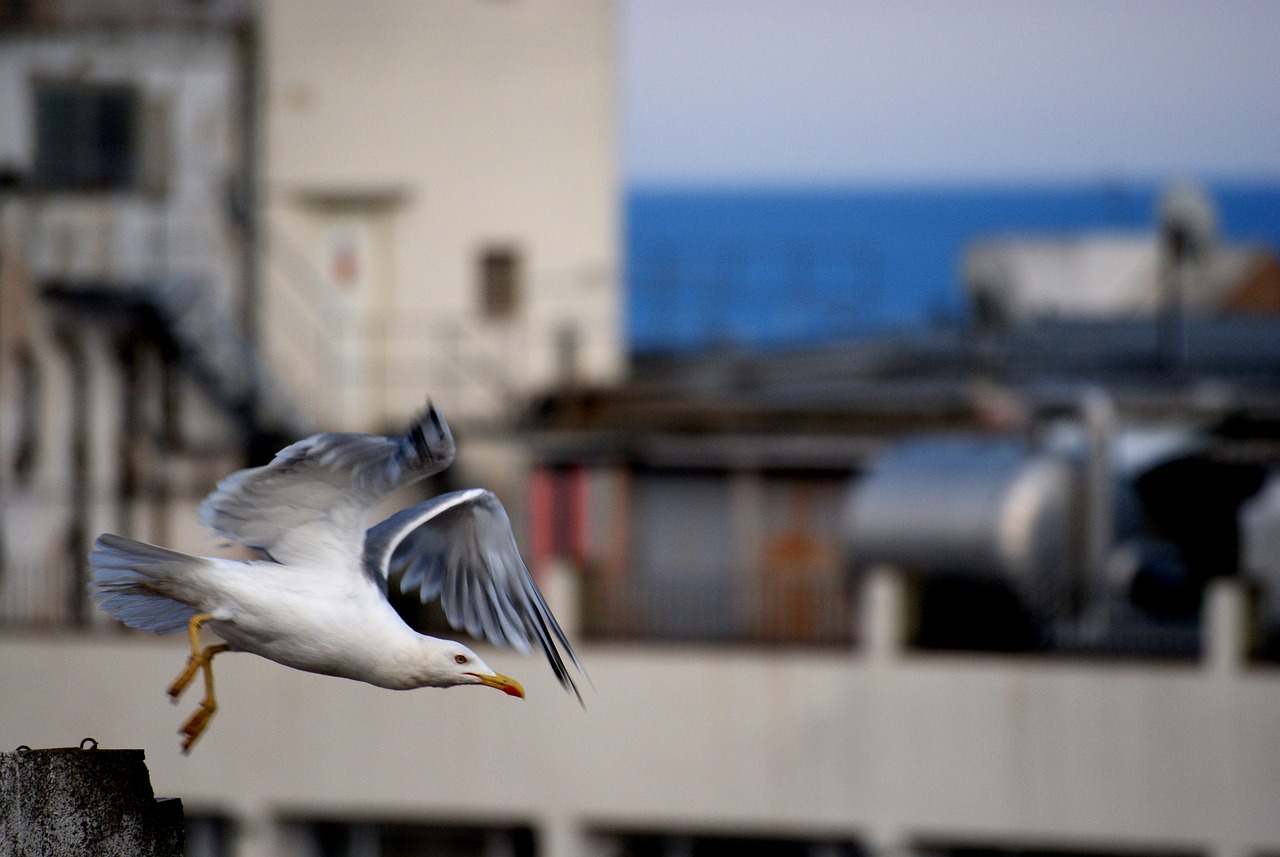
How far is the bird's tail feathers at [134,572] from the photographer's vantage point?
6704 mm

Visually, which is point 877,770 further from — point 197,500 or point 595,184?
point 595,184

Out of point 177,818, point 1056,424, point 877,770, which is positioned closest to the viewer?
point 177,818

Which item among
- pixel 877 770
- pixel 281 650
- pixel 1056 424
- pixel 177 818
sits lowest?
pixel 877 770

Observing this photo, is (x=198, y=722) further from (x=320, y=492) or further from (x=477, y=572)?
(x=477, y=572)

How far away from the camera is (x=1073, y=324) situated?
31812 mm

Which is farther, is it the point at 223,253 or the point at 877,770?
the point at 223,253

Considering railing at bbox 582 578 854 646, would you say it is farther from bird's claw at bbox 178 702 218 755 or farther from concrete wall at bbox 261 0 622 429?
bird's claw at bbox 178 702 218 755

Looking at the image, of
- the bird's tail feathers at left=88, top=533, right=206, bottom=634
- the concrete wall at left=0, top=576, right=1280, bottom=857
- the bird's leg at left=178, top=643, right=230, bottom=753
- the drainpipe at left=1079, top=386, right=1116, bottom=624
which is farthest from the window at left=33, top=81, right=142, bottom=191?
the bird's leg at left=178, top=643, right=230, bottom=753

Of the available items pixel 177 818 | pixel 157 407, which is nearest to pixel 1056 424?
pixel 157 407

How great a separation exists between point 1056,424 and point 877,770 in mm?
6009

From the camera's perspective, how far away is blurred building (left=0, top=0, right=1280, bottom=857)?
1986 cm

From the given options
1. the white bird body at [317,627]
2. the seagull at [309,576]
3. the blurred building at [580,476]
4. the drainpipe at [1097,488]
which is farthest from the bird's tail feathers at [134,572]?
the drainpipe at [1097,488]

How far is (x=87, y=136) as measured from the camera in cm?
2775

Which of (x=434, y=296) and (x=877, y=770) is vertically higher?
(x=434, y=296)
